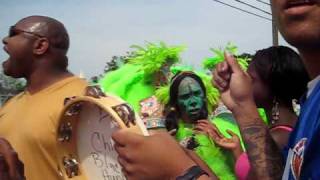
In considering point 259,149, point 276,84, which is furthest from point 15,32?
point 259,149

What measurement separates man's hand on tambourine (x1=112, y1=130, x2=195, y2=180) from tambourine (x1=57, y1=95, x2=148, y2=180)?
272 millimetres

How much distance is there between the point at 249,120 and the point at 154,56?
1765 mm

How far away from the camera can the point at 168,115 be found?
10.9 feet

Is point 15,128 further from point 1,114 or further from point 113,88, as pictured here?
point 113,88

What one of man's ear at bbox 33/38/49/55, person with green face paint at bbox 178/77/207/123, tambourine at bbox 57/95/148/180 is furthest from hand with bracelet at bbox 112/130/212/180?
person with green face paint at bbox 178/77/207/123

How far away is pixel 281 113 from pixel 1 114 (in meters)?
1.57

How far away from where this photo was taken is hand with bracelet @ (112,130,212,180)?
3.44ft

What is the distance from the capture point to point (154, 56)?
3.61m

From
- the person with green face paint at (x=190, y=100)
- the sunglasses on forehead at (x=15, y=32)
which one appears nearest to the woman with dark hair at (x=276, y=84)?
the person with green face paint at (x=190, y=100)

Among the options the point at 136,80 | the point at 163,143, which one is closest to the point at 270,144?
the point at 163,143

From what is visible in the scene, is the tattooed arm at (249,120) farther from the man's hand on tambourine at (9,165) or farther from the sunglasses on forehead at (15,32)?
the sunglasses on forehead at (15,32)

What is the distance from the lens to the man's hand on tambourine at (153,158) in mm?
1048

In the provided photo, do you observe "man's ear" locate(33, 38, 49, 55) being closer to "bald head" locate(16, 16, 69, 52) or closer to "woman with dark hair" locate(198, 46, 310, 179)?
"bald head" locate(16, 16, 69, 52)

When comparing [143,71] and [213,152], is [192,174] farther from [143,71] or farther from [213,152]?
[143,71]
